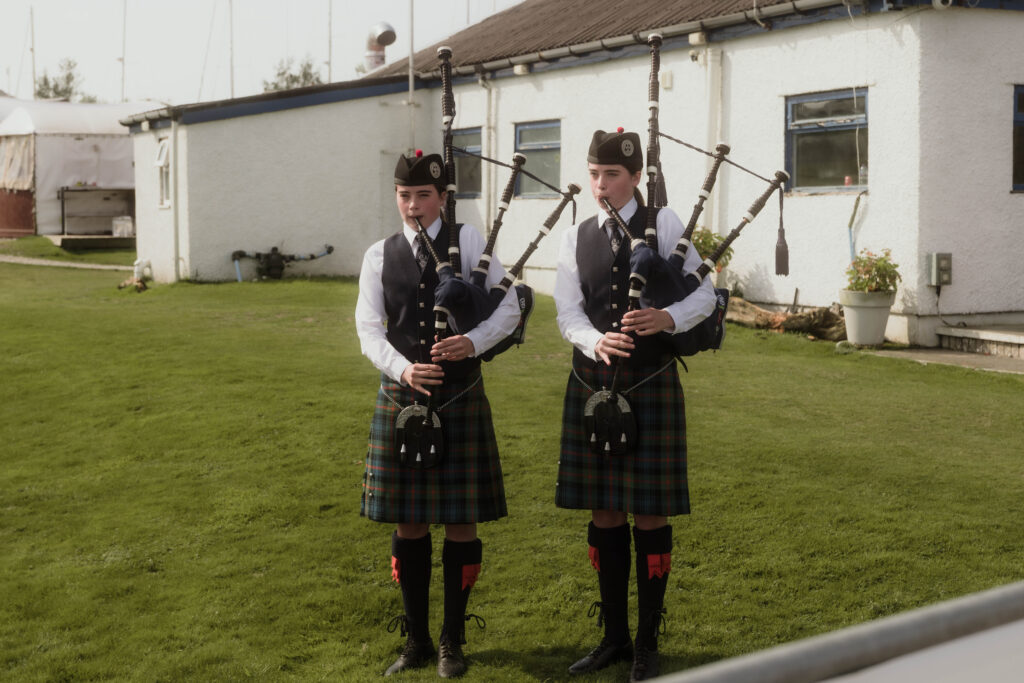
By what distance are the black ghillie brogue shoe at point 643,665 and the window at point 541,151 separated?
12423 millimetres

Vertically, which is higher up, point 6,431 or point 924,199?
point 924,199

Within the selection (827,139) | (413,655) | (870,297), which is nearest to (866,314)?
(870,297)

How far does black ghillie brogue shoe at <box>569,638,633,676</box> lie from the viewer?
408 cm

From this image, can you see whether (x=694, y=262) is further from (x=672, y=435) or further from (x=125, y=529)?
(x=125, y=529)

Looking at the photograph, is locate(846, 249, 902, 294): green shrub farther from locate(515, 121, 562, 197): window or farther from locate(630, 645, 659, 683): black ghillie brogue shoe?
locate(630, 645, 659, 683): black ghillie brogue shoe

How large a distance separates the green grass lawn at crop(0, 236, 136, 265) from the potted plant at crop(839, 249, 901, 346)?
1625cm

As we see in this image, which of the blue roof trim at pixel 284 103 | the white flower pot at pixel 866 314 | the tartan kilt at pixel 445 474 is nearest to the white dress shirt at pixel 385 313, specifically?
the tartan kilt at pixel 445 474

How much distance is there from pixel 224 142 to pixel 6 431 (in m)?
10.4

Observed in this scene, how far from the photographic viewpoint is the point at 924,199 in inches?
445

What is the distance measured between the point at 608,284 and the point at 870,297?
7794 millimetres

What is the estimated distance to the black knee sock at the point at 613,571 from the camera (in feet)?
13.5

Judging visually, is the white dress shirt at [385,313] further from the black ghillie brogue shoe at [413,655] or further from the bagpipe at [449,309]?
the black ghillie brogue shoe at [413,655]

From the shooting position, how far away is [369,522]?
5902 mm

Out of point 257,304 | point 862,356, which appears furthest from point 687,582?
point 257,304
